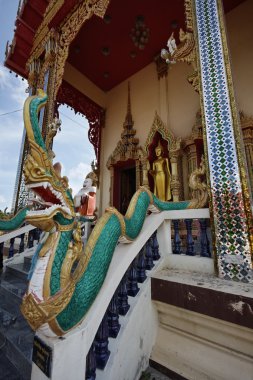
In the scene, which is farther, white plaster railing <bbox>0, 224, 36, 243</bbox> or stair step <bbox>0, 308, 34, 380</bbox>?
white plaster railing <bbox>0, 224, 36, 243</bbox>

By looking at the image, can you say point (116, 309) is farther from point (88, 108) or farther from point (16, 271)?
point (88, 108)

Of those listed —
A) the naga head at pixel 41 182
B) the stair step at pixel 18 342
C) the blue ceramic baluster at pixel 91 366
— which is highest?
the naga head at pixel 41 182

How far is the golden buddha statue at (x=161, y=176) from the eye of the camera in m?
4.68

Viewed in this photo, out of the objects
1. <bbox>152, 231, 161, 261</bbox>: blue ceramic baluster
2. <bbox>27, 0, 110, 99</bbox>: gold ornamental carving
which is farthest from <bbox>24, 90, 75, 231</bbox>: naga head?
<bbox>27, 0, 110, 99</bbox>: gold ornamental carving

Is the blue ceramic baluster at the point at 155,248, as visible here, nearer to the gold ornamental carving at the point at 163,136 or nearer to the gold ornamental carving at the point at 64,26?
the gold ornamental carving at the point at 163,136

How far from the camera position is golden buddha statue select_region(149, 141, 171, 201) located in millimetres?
4676

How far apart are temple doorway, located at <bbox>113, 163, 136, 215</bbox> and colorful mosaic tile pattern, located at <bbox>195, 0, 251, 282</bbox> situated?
3837mm

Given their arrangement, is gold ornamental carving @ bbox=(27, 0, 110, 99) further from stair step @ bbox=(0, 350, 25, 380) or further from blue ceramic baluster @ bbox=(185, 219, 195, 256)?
stair step @ bbox=(0, 350, 25, 380)

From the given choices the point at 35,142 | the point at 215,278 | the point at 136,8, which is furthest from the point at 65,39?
the point at 215,278

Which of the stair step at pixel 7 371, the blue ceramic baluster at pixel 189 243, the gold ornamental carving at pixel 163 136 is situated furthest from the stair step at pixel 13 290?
the gold ornamental carving at pixel 163 136

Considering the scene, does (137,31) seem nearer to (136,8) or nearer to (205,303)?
(136,8)

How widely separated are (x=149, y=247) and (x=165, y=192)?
3164 millimetres

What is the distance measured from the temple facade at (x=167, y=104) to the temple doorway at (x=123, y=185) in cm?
3

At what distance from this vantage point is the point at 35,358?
33.6 inches
